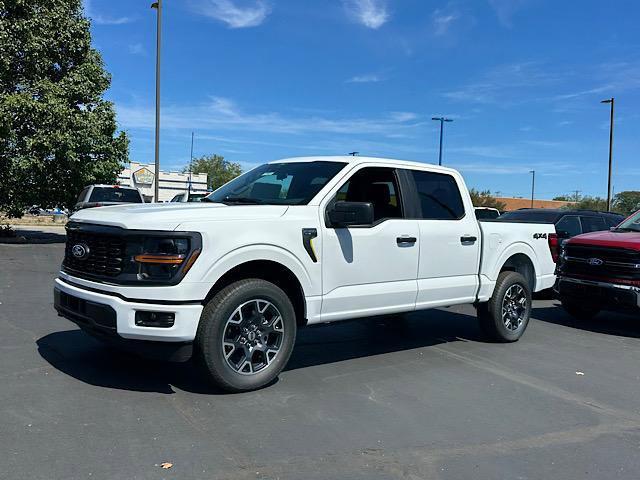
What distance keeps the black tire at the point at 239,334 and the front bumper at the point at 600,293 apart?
5137 mm

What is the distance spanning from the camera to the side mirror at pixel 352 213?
16.5 ft

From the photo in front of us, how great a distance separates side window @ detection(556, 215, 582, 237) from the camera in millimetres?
10953

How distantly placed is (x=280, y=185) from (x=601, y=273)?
5.11m

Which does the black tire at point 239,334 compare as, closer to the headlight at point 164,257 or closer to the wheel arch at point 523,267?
the headlight at point 164,257

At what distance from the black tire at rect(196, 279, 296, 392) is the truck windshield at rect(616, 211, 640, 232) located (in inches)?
260

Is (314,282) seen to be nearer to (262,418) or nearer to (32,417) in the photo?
(262,418)

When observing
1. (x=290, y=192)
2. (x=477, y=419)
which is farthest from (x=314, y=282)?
(x=477, y=419)

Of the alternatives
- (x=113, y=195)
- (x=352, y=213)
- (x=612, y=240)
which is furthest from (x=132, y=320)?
(x=113, y=195)

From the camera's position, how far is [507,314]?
7043 millimetres

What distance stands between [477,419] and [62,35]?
17.9 metres

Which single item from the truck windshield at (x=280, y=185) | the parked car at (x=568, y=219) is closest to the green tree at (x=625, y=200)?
the parked car at (x=568, y=219)

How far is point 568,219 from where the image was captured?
11.3 m

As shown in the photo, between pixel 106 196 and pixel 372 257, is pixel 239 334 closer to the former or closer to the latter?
pixel 372 257

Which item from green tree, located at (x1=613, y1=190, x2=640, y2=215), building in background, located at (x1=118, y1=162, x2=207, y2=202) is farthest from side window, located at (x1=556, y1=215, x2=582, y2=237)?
green tree, located at (x1=613, y1=190, x2=640, y2=215)
